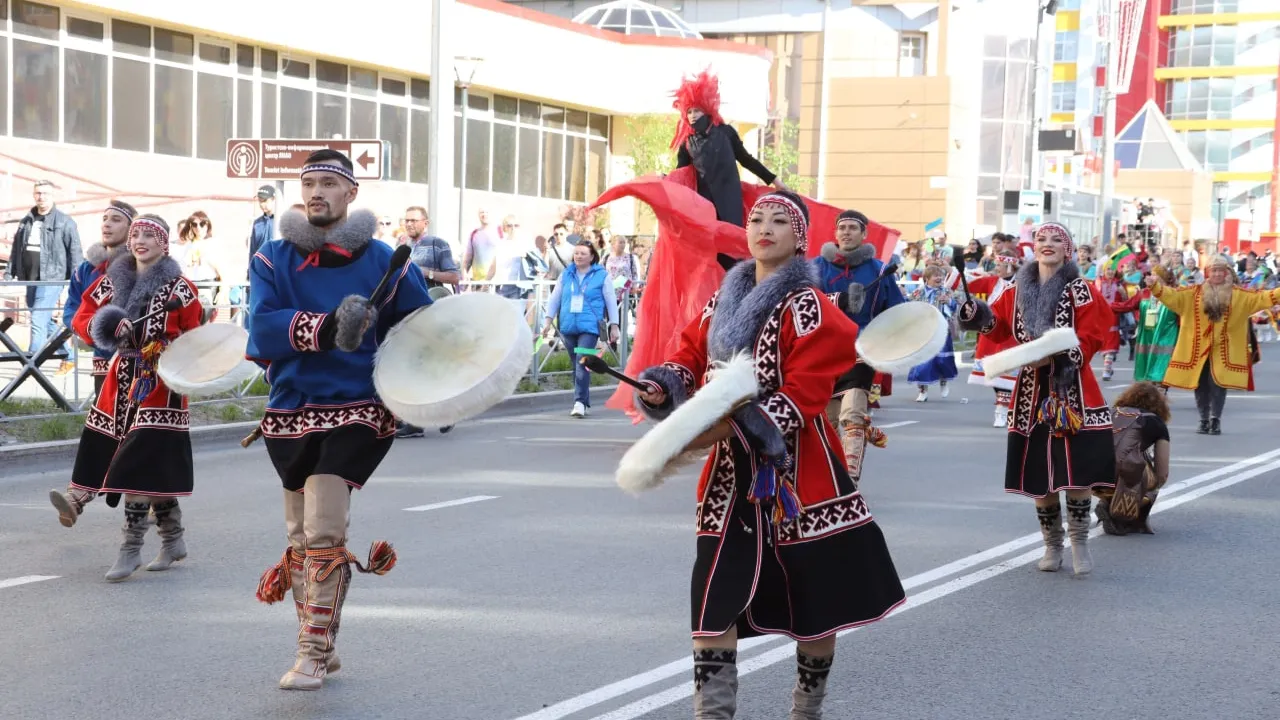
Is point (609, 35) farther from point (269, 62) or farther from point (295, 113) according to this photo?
point (269, 62)

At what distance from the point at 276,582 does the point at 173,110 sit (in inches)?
931

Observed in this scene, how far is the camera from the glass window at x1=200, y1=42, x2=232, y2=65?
28.4m

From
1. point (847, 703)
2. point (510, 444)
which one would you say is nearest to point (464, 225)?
point (510, 444)

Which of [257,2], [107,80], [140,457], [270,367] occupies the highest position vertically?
[257,2]

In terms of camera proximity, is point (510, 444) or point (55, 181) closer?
point (510, 444)

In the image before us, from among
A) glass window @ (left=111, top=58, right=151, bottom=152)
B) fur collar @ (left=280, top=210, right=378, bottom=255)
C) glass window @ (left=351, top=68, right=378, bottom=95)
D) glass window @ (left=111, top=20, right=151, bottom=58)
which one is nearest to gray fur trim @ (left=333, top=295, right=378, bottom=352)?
fur collar @ (left=280, top=210, right=378, bottom=255)

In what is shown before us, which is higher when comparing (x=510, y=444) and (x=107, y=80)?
(x=107, y=80)

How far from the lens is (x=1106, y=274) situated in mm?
23234

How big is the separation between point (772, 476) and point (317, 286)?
193 centimetres

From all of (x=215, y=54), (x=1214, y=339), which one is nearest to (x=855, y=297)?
(x=1214, y=339)

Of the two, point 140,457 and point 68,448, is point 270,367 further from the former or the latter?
point 68,448

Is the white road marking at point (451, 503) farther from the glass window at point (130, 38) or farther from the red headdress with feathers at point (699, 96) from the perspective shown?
the glass window at point (130, 38)

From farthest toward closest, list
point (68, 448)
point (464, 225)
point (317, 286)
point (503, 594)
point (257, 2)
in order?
point (464, 225)
point (257, 2)
point (68, 448)
point (503, 594)
point (317, 286)

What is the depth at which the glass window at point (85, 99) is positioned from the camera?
83.8 feet
